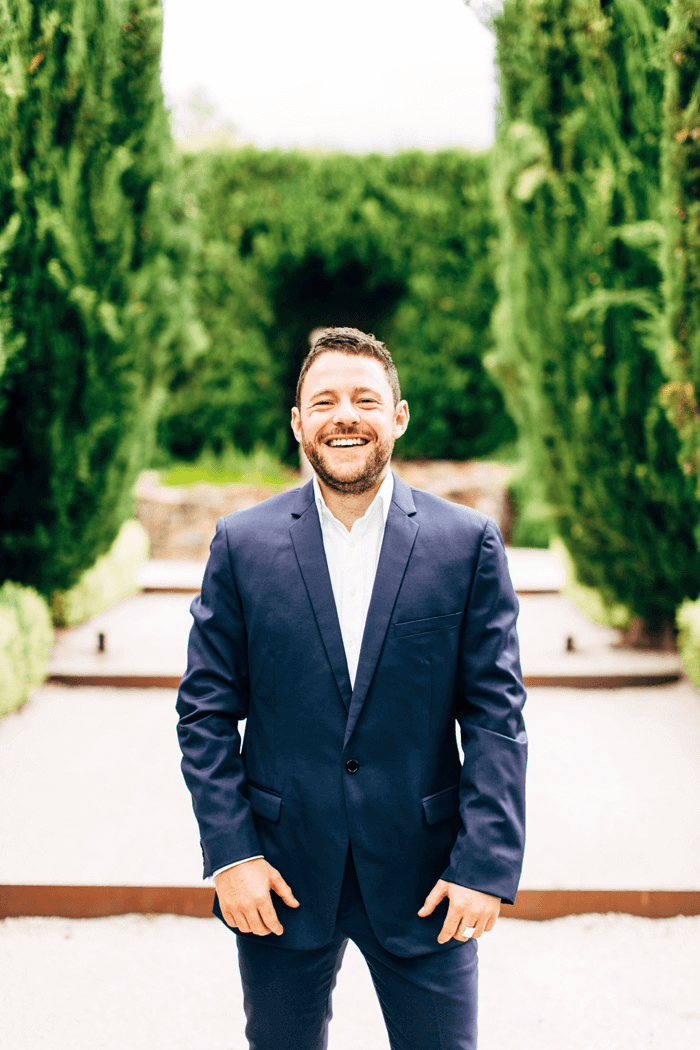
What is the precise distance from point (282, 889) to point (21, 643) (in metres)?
3.37

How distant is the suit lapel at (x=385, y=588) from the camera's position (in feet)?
4.77

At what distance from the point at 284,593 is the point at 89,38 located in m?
4.79

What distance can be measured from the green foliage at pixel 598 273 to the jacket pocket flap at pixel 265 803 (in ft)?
11.9

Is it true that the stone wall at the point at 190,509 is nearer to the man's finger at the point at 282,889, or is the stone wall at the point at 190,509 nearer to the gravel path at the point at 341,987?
the gravel path at the point at 341,987

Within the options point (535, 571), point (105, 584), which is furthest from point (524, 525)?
point (105, 584)

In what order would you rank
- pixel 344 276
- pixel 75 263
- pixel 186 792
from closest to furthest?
pixel 186 792 → pixel 75 263 → pixel 344 276

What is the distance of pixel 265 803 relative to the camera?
1511 millimetres

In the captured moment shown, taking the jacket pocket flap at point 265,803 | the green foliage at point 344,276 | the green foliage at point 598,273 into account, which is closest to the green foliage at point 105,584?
the green foliage at point 344,276

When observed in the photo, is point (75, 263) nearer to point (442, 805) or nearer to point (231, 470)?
point (442, 805)

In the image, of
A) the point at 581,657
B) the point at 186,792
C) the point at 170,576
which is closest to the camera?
the point at 186,792

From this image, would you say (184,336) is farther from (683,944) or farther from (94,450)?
(683,944)

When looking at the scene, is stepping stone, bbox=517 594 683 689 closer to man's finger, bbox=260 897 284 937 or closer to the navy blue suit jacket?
the navy blue suit jacket

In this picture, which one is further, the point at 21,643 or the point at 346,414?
the point at 21,643

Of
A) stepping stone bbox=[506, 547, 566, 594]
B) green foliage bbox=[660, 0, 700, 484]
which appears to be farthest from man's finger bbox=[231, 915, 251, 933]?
stepping stone bbox=[506, 547, 566, 594]
